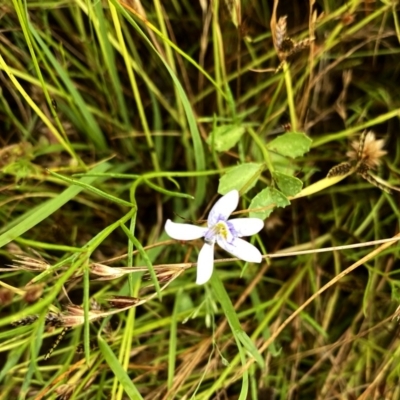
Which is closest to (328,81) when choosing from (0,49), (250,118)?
(250,118)

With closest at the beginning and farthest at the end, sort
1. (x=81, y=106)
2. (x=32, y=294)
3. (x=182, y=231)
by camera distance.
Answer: (x=32, y=294), (x=182, y=231), (x=81, y=106)

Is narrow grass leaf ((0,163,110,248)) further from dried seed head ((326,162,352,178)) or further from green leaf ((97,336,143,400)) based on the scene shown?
dried seed head ((326,162,352,178))

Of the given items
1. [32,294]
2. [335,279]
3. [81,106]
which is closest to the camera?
[32,294]

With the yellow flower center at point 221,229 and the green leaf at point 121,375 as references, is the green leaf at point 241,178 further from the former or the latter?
the green leaf at point 121,375

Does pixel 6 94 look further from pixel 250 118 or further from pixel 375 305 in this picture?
pixel 375 305

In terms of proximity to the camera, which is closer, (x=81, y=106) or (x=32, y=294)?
(x=32, y=294)

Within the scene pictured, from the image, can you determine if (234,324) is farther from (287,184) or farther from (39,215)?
(39,215)

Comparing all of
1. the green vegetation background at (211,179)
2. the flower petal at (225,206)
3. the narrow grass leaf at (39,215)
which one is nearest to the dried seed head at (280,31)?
the green vegetation background at (211,179)

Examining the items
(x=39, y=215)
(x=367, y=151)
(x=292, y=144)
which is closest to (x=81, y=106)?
(x=39, y=215)
